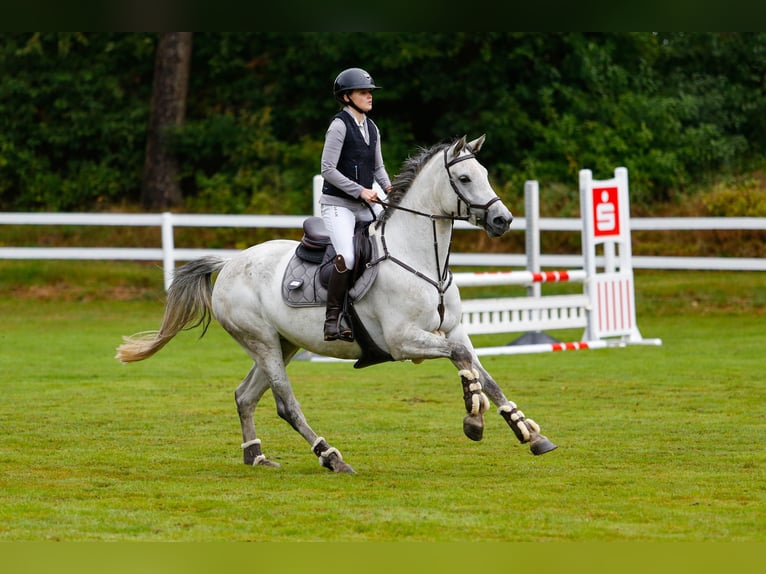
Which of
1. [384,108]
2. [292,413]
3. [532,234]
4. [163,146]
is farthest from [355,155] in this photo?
[384,108]

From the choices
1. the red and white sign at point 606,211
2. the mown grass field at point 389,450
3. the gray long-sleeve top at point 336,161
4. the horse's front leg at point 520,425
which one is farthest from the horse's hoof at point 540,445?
the red and white sign at point 606,211

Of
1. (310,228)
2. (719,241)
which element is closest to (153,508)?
(310,228)

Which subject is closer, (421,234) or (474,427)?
(474,427)

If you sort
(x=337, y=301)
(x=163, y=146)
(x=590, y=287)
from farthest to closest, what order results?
(x=163, y=146)
(x=590, y=287)
(x=337, y=301)

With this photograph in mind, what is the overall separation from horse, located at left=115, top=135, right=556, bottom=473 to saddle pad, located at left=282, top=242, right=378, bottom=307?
4 cm

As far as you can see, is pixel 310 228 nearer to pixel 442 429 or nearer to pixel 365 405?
pixel 442 429

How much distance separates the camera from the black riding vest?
8.09 metres

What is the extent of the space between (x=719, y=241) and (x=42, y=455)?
1517 centimetres

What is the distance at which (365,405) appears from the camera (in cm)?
1111

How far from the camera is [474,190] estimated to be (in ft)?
25.6

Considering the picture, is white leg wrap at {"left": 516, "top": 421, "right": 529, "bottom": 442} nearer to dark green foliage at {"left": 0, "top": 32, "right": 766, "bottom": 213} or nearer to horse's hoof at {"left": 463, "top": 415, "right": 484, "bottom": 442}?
horse's hoof at {"left": 463, "top": 415, "right": 484, "bottom": 442}

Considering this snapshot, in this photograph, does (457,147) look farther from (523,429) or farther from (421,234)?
(523,429)

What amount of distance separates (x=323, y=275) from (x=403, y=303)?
595 mm

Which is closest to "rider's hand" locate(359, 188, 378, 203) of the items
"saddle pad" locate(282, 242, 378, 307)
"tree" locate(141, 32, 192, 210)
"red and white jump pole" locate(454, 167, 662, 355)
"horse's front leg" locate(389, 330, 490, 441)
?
"saddle pad" locate(282, 242, 378, 307)
